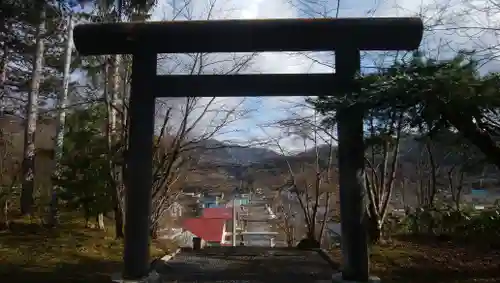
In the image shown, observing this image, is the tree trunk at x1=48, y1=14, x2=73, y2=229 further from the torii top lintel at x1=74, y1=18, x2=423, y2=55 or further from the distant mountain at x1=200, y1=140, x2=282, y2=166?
the torii top lintel at x1=74, y1=18, x2=423, y2=55

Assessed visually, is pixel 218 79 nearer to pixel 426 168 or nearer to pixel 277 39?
pixel 277 39

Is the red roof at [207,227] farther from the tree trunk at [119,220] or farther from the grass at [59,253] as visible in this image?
the tree trunk at [119,220]

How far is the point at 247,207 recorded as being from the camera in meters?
19.2

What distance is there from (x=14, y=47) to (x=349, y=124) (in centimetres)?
1240

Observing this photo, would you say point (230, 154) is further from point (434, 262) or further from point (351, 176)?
point (351, 176)

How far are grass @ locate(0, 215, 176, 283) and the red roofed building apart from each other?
7.02 meters

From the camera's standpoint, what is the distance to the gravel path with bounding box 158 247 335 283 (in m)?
7.34

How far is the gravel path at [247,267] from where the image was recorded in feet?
24.1

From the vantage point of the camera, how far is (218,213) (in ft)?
64.8

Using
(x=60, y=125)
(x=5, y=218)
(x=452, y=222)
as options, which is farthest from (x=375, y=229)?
(x=5, y=218)

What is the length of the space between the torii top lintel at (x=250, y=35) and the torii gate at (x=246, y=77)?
14mm

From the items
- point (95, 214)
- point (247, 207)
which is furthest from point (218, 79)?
point (247, 207)

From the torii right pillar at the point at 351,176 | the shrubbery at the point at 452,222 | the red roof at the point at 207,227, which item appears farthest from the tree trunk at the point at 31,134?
the shrubbery at the point at 452,222

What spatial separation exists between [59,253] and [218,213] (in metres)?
11.8
